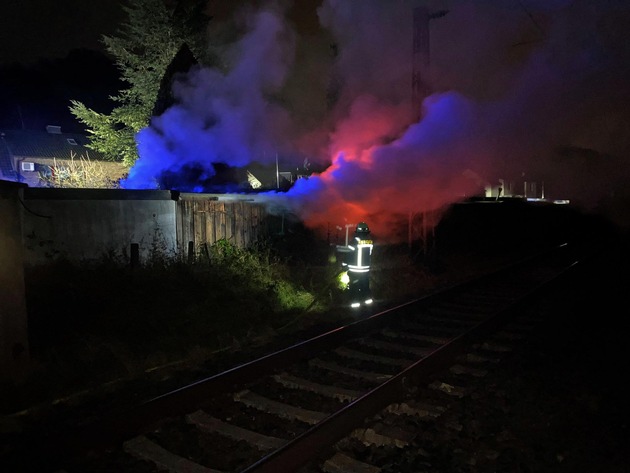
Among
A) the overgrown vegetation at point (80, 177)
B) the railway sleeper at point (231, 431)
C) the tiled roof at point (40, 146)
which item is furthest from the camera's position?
the tiled roof at point (40, 146)

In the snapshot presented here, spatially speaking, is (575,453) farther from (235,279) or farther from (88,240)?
(88,240)

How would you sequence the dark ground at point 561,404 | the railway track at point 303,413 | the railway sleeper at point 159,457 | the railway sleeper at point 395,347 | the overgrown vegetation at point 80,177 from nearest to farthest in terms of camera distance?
1. the railway sleeper at point 159,457
2. the railway track at point 303,413
3. the dark ground at point 561,404
4. the railway sleeper at point 395,347
5. the overgrown vegetation at point 80,177

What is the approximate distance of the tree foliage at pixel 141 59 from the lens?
26125mm

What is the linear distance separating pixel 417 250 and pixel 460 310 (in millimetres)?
6342

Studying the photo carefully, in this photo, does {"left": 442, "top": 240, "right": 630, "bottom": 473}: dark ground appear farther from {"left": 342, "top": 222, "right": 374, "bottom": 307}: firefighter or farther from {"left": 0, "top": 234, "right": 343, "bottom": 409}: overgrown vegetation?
{"left": 0, "top": 234, "right": 343, "bottom": 409}: overgrown vegetation

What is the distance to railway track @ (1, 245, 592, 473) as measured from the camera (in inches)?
172

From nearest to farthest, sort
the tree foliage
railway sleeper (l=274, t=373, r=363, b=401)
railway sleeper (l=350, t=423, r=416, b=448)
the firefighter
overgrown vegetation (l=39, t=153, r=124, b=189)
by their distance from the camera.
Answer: railway sleeper (l=350, t=423, r=416, b=448) → railway sleeper (l=274, t=373, r=363, b=401) → the firefighter → overgrown vegetation (l=39, t=153, r=124, b=189) → the tree foliage

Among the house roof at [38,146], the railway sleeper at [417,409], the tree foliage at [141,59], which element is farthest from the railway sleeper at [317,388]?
the house roof at [38,146]

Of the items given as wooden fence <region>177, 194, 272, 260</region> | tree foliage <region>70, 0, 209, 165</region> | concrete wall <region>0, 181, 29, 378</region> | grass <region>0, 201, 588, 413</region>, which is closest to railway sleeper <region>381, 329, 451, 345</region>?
grass <region>0, 201, 588, 413</region>

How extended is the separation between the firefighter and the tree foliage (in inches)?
723

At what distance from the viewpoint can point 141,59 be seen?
87.5 ft

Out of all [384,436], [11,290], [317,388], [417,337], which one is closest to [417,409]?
[384,436]

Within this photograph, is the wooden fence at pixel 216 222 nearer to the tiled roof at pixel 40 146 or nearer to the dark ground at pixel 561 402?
the dark ground at pixel 561 402

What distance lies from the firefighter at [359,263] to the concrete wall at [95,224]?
4.81m
